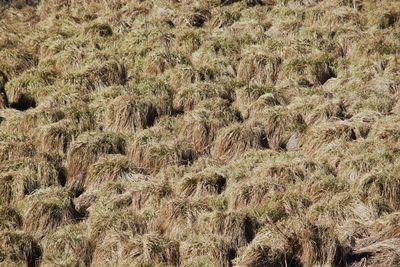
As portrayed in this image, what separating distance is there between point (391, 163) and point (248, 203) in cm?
281

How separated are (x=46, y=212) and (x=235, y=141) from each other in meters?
4.04

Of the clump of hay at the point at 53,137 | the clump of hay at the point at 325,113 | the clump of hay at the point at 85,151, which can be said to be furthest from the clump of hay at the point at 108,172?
the clump of hay at the point at 325,113

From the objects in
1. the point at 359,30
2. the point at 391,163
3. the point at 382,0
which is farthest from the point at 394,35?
the point at 391,163

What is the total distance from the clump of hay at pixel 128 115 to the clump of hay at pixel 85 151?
2.17 ft

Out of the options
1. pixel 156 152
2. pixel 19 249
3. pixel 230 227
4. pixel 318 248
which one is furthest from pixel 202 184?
pixel 19 249

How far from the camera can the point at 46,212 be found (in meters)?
12.2

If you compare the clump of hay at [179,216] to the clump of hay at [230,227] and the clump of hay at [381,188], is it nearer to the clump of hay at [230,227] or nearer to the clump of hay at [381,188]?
the clump of hay at [230,227]

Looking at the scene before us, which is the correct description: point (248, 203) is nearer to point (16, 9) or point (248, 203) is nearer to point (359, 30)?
point (359, 30)

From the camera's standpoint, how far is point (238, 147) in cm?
1459

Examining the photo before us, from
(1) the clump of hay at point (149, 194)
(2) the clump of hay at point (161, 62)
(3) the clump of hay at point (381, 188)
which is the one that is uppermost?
(2) the clump of hay at point (161, 62)

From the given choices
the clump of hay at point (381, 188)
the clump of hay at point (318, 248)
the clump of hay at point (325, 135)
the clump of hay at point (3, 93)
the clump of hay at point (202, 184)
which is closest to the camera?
the clump of hay at point (318, 248)

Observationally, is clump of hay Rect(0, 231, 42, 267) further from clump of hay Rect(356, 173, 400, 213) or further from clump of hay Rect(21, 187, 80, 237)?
clump of hay Rect(356, 173, 400, 213)

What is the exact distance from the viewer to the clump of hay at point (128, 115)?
1522 cm

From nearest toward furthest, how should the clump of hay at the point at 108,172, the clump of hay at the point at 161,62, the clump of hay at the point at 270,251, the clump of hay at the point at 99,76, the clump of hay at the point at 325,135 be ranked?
1. the clump of hay at the point at 270,251
2. the clump of hay at the point at 108,172
3. the clump of hay at the point at 325,135
4. the clump of hay at the point at 99,76
5. the clump of hay at the point at 161,62
